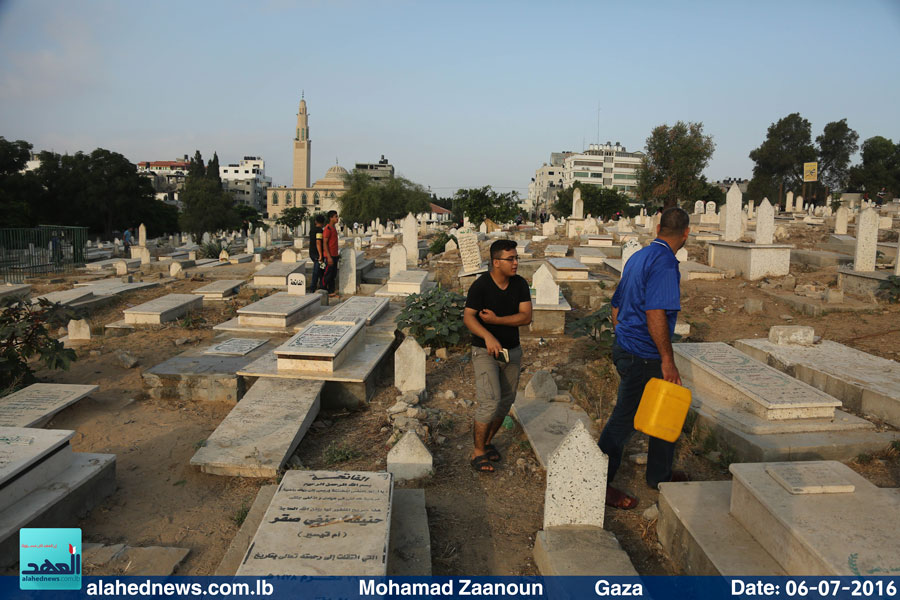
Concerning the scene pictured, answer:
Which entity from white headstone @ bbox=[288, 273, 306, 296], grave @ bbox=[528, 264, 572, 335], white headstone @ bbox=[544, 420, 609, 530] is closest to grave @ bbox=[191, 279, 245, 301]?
white headstone @ bbox=[288, 273, 306, 296]

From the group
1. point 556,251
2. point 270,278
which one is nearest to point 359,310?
point 270,278

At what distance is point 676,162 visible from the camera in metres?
32.3

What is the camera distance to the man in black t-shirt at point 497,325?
3678mm

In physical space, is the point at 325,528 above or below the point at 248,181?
below

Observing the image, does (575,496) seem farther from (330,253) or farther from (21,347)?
(330,253)

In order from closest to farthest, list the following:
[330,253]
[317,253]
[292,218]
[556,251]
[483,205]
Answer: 1. [330,253]
2. [317,253]
3. [556,251]
4. [483,205]
5. [292,218]

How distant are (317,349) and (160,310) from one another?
14.4 ft

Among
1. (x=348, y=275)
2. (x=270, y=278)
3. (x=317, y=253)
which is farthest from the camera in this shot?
(x=270, y=278)

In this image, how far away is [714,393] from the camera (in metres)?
4.63

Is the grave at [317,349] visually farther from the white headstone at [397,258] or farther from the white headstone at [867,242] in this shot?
the white headstone at [867,242]

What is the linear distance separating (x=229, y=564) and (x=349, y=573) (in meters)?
0.71

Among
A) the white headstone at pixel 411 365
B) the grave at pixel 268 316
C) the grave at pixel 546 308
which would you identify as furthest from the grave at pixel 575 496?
the grave at pixel 268 316

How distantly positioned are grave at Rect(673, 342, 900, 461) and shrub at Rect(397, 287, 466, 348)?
2978 mm

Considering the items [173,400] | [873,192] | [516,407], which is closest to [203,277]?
[173,400]
